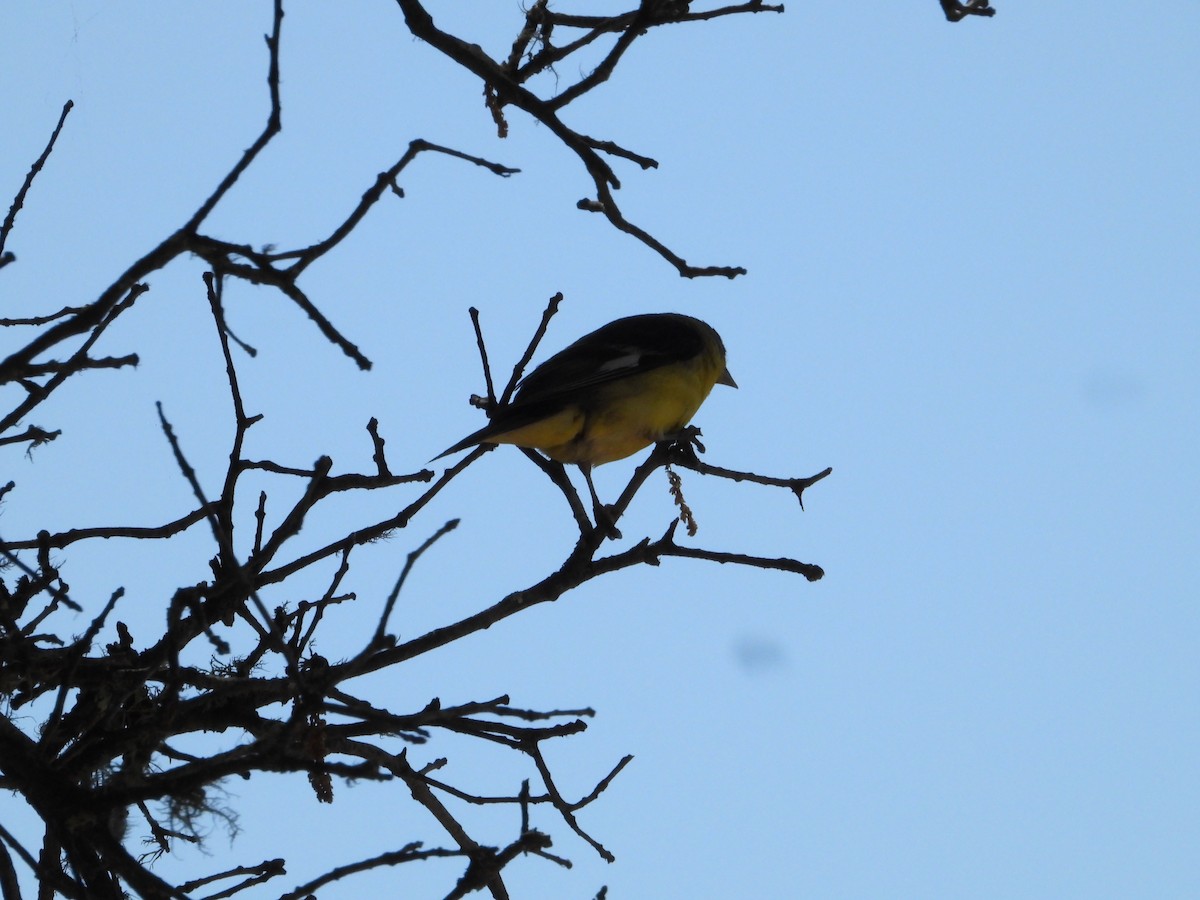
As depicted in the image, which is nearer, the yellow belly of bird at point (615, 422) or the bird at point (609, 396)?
the bird at point (609, 396)

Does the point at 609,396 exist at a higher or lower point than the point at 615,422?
higher

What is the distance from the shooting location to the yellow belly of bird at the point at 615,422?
634cm

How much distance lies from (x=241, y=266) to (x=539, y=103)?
54.5 inches

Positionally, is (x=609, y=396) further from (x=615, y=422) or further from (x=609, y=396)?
(x=615, y=422)

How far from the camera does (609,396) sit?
6480 millimetres

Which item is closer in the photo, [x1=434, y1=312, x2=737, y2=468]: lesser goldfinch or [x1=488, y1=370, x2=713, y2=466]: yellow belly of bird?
[x1=434, y1=312, x2=737, y2=468]: lesser goldfinch

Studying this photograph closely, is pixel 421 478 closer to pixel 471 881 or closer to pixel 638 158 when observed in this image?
pixel 638 158

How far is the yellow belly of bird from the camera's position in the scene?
249 inches

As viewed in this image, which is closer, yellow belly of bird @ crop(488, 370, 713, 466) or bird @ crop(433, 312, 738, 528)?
bird @ crop(433, 312, 738, 528)

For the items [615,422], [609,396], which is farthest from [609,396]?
[615,422]

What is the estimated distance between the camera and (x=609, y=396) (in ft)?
21.3

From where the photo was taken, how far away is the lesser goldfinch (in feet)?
20.2

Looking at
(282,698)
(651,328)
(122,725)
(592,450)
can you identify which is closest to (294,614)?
(282,698)

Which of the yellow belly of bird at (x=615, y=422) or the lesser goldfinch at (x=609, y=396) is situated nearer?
the lesser goldfinch at (x=609, y=396)
